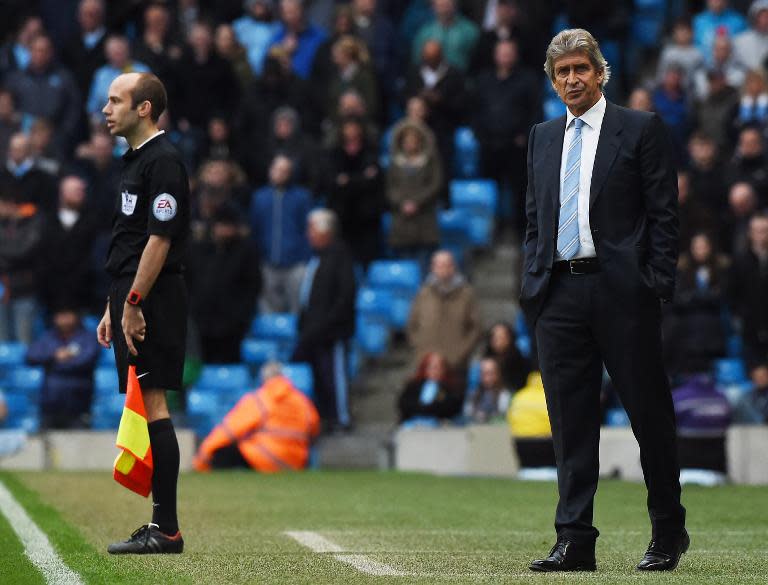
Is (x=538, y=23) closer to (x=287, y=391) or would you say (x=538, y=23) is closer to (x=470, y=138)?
(x=470, y=138)

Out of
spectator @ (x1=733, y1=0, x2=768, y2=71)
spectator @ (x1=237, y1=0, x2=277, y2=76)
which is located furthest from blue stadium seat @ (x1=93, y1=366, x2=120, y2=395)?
spectator @ (x1=733, y1=0, x2=768, y2=71)

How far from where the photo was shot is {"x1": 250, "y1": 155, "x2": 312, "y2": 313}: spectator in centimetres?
1853

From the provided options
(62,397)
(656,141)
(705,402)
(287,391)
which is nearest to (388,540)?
(656,141)

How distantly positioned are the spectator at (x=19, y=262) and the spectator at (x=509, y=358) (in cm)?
511

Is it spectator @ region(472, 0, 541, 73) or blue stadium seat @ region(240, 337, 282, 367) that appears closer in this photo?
blue stadium seat @ region(240, 337, 282, 367)

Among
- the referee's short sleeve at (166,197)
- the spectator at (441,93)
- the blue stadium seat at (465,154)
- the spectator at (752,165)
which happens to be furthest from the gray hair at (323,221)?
the referee's short sleeve at (166,197)

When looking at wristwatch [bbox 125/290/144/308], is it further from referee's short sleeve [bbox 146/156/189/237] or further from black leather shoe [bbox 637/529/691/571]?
black leather shoe [bbox 637/529/691/571]

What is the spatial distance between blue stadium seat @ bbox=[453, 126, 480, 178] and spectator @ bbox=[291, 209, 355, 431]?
2872mm

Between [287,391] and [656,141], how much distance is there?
10.0 meters

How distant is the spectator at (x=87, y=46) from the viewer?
808 inches

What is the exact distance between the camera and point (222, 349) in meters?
18.4

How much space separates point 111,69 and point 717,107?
6798mm

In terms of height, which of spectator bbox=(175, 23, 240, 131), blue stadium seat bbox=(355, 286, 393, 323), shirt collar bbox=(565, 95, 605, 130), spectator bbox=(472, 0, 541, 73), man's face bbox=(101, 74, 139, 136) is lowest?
blue stadium seat bbox=(355, 286, 393, 323)

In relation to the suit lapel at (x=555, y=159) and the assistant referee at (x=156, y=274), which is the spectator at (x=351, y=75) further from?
the suit lapel at (x=555, y=159)
